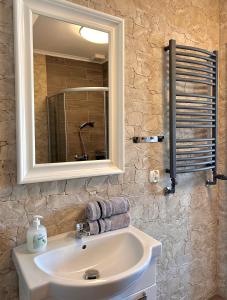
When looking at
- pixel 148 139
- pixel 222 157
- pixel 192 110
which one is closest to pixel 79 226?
pixel 148 139

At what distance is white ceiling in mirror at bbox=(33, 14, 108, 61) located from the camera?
112 centimetres

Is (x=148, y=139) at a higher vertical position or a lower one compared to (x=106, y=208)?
higher

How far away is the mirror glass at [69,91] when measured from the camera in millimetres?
1140

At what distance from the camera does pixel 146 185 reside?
60.6 inches

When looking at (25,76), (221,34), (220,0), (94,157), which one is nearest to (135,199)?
(94,157)

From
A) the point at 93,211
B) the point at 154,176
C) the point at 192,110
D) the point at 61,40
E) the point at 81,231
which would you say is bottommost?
the point at 81,231

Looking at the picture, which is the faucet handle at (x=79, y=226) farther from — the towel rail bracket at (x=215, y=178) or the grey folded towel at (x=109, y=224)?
the towel rail bracket at (x=215, y=178)

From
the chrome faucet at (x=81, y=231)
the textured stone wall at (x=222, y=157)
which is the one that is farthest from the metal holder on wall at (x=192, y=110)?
the chrome faucet at (x=81, y=231)

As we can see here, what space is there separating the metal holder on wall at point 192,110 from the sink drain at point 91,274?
765 millimetres

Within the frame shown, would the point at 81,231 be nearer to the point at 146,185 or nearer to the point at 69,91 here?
the point at 146,185

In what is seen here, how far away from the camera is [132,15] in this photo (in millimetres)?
1411

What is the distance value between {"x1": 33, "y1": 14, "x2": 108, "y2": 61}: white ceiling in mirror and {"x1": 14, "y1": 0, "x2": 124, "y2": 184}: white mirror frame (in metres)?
0.03

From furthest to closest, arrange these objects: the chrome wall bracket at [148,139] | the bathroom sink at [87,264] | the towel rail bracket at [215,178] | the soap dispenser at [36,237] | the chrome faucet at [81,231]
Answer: the towel rail bracket at [215,178]
the chrome wall bracket at [148,139]
the chrome faucet at [81,231]
the soap dispenser at [36,237]
the bathroom sink at [87,264]

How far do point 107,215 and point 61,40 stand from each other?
3.32 ft
